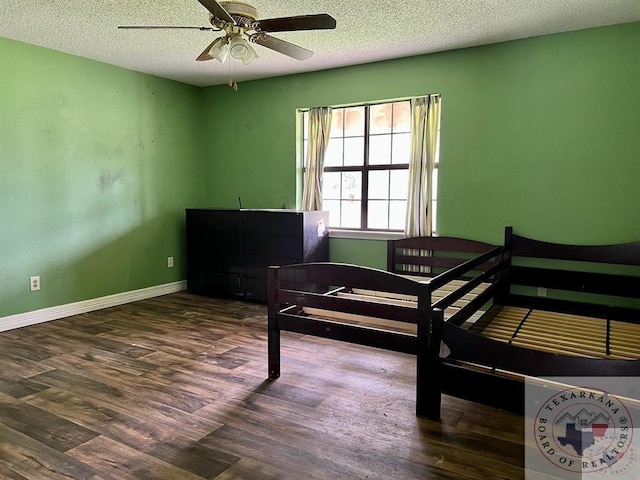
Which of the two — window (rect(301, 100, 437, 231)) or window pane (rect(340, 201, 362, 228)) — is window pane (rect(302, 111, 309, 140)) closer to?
window (rect(301, 100, 437, 231))

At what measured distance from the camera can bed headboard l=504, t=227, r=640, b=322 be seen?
3482 millimetres

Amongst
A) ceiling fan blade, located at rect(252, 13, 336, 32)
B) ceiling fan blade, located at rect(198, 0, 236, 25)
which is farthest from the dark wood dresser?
ceiling fan blade, located at rect(198, 0, 236, 25)

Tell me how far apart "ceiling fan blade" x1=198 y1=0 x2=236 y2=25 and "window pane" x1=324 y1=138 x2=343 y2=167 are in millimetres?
2413

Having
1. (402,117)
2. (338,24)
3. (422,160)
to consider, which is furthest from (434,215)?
(338,24)

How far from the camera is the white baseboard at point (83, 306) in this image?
3.95 m

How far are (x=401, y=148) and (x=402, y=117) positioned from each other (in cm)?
31

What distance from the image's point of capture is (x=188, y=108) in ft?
18.1

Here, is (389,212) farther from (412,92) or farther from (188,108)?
(188,108)

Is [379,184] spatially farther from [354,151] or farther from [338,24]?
[338,24]

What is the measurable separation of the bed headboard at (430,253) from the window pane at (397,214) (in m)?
0.24

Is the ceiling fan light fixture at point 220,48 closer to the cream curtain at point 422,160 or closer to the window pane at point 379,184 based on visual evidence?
the cream curtain at point 422,160

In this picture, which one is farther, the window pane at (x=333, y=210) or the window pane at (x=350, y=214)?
the window pane at (x=333, y=210)

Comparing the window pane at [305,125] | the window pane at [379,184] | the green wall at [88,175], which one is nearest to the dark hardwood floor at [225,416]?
the green wall at [88,175]

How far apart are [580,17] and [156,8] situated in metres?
3.11
